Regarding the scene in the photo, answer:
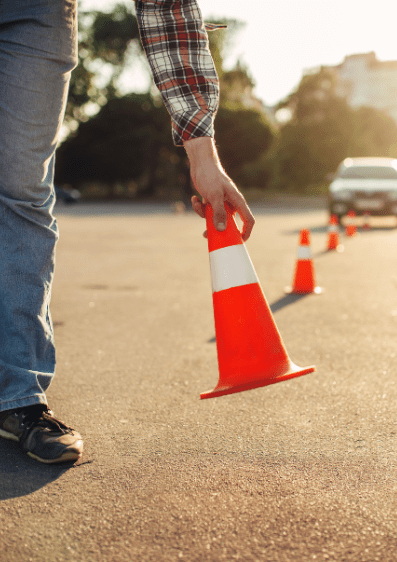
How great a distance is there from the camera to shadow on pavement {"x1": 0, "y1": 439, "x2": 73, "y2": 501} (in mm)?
1881

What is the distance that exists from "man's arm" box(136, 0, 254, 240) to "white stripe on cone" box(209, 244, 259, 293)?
0.07m

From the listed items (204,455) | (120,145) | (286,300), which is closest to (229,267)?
(204,455)

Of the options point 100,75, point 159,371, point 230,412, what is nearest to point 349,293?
point 159,371

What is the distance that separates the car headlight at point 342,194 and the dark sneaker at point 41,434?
552 inches

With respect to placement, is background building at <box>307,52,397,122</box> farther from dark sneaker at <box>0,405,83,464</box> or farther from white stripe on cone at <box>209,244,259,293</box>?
dark sneaker at <box>0,405,83,464</box>

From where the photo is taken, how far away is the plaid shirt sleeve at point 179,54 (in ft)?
7.50

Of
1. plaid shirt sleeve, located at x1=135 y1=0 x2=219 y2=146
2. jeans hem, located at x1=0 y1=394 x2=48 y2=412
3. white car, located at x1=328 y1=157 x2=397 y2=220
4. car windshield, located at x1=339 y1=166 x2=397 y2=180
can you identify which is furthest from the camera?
car windshield, located at x1=339 y1=166 x2=397 y2=180

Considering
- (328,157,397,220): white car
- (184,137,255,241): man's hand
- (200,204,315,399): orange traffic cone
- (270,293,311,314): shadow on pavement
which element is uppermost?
(184,137,255,241): man's hand

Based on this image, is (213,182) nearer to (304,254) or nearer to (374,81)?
(304,254)

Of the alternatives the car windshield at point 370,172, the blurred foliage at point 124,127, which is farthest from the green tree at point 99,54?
the car windshield at point 370,172

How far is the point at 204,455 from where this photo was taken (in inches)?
83.9

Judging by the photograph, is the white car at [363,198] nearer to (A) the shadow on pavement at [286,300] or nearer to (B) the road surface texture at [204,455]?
(A) the shadow on pavement at [286,300]

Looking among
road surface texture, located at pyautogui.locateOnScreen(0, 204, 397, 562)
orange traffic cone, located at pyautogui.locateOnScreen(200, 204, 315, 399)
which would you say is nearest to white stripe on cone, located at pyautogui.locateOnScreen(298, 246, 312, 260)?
road surface texture, located at pyautogui.locateOnScreen(0, 204, 397, 562)

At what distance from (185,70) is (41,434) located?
133 centimetres
